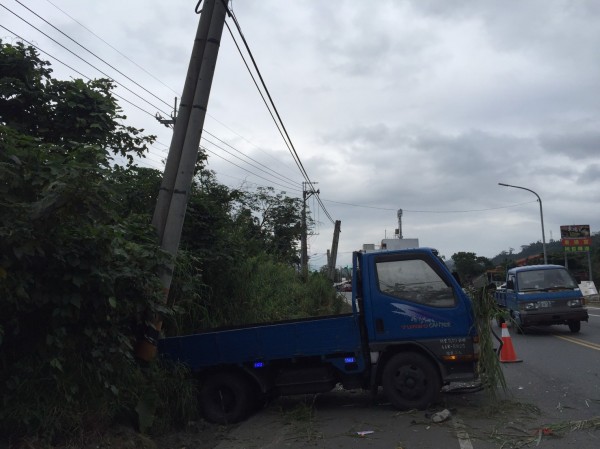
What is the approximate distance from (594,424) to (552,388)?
2.40 metres

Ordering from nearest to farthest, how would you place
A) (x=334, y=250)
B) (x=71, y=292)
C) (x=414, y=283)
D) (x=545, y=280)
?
(x=71, y=292) → (x=414, y=283) → (x=545, y=280) → (x=334, y=250)

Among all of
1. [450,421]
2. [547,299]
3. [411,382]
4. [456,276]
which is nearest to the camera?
[450,421]

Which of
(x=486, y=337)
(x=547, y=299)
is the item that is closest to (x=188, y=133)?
(x=486, y=337)

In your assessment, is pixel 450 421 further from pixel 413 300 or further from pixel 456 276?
pixel 456 276

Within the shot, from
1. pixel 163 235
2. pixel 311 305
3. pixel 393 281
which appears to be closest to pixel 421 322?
pixel 393 281

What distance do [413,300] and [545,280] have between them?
10662 millimetres

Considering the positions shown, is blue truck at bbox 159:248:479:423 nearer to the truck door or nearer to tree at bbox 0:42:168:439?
the truck door

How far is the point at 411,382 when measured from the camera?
729 centimetres

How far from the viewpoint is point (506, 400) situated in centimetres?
770

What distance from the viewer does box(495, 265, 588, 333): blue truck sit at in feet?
51.3

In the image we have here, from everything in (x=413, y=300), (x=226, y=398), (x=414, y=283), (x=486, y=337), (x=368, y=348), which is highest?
(x=414, y=283)

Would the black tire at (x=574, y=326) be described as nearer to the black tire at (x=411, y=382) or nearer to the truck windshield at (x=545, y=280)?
the truck windshield at (x=545, y=280)

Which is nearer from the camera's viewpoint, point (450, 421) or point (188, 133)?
point (450, 421)

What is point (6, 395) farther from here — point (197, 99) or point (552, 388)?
point (552, 388)
